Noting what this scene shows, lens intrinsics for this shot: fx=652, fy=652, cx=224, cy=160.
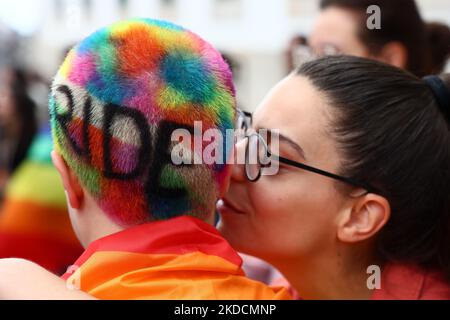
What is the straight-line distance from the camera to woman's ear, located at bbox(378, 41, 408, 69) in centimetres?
242

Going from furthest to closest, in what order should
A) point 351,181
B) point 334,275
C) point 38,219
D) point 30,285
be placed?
point 38,219, point 334,275, point 351,181, point 30,285

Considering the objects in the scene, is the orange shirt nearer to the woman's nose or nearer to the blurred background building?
the woman's nose

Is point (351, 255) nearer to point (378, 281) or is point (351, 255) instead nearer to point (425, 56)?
point (378, 281)

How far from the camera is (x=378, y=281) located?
1.70m

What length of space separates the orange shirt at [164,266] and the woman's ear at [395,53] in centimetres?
135

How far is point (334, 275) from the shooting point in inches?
67.5

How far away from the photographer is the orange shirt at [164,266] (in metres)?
1.24

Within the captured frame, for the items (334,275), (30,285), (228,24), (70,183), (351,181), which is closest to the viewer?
(30,285)

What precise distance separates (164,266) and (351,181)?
0.57 meters

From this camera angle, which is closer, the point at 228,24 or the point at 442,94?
the point at 442,94

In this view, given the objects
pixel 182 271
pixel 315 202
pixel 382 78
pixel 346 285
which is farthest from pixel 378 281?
pixel 182 271

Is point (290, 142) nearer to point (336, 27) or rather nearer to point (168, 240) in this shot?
point (168, 240)

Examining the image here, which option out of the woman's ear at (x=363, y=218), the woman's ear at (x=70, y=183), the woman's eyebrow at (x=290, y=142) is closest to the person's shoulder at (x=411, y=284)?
the woman's ear at (x=363, y=218)

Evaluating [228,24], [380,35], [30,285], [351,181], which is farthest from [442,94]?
[228,24]
